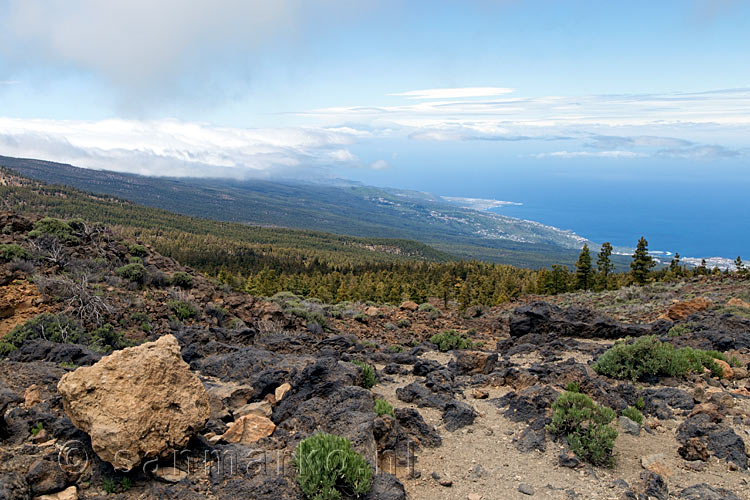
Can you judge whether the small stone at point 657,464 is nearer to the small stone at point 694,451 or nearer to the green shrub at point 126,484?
the small stone at point 694,451

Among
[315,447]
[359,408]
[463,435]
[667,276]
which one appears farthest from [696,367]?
[667,276]

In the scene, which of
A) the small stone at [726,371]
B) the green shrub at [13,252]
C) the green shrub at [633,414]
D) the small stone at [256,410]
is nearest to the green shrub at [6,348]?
the green shrub at [13,252]

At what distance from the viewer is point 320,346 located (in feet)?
43.9

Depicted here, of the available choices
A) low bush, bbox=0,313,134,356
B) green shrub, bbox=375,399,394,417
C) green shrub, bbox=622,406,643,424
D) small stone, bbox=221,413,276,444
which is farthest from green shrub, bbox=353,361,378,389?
low bush, bbox=0,313,134,356

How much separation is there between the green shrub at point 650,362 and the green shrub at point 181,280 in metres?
14.2

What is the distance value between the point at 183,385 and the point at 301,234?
116 m

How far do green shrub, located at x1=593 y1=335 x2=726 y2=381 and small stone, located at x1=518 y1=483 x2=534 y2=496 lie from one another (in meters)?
5.38

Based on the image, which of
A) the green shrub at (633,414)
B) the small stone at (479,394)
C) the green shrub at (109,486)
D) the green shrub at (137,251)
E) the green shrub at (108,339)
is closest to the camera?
the green shrub at (109,486)

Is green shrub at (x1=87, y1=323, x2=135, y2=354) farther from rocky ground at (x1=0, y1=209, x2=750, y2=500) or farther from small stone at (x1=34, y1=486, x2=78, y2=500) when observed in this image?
small stone at (x1=34, y1=486, x2=78, y2=500)

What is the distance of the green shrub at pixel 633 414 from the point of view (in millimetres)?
7828

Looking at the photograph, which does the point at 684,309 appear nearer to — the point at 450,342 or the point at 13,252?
the point at 450,342

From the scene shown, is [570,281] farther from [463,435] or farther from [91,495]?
[91,495]

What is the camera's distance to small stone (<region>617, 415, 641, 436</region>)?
7.55 metres

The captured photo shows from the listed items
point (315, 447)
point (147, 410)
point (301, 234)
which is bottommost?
point (301, 234)
